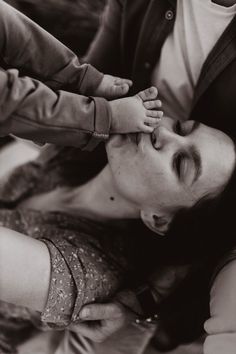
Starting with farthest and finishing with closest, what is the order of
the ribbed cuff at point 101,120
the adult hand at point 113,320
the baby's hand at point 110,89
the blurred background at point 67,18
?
the blurred background at point 67,18, the adult hand at point 113,320, the baby's hand at point 110,89, the ribbed cuff at point 101,120

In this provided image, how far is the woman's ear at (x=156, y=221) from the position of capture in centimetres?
129

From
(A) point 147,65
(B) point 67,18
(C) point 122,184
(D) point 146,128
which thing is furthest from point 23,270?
(B) point 67,18

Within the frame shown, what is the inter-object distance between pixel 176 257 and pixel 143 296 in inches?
5.5

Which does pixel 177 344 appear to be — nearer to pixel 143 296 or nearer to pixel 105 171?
pixel 143 296

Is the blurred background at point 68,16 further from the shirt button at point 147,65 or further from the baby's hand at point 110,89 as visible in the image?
the baby's hand at point 110,89

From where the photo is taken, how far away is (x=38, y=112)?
3.39ft

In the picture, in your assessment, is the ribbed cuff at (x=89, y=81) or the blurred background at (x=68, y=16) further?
the blurred background at (x=68, y=16)

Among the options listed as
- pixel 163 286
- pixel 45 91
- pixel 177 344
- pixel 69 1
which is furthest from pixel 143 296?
pixel 69 1

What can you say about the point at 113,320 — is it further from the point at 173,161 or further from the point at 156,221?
the point at 173,161

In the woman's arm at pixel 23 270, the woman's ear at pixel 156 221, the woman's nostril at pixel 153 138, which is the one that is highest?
the woman's nostril at pixel 153 138

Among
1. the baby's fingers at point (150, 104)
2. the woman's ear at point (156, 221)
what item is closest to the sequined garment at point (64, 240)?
the woman's ear at point (156, 221)

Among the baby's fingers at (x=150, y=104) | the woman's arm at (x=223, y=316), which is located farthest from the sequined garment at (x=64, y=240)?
the baby's fingers at (x=150, y=104)

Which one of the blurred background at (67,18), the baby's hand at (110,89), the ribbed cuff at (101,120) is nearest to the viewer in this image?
the ribbed cuff at (101,120)

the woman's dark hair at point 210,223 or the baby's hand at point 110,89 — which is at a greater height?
the baby's hand at point 110,89
